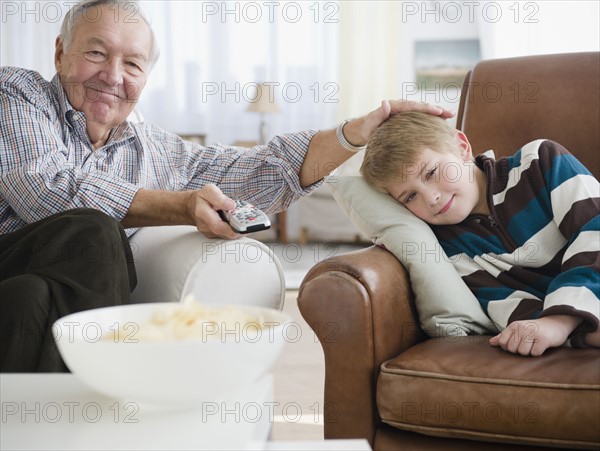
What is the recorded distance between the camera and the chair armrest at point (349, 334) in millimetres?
1412

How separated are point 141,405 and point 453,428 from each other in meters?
0.65

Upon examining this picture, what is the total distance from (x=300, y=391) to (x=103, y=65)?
1214mm

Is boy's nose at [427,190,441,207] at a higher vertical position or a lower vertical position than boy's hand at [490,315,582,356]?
higher

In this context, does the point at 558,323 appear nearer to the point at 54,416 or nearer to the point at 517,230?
the point at 517,230

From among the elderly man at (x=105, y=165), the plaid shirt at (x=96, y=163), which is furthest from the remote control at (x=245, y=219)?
the plaid shirt at (x=96, y=163)

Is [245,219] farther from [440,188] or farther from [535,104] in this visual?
[535,104]

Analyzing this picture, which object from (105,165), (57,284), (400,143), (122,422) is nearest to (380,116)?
(400,143)

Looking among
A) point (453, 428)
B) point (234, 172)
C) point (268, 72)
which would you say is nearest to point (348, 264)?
point (453, 428)

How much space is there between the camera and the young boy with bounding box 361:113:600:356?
5.07 ft

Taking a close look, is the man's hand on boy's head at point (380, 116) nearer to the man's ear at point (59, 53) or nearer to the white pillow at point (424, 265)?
the white pillow at point (424, 265)

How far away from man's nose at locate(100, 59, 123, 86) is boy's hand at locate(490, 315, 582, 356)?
42.6 inches

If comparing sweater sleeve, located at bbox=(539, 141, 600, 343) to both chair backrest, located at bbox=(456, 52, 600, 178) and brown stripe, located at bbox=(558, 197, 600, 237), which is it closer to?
brown stripe, located at bbox=(558, 197, 600, 237)

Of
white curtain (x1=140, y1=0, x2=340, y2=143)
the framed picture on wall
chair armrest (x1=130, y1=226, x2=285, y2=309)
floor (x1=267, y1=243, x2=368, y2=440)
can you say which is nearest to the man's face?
chair armrest (x1=130, y1=226, x2=285, y2=309)

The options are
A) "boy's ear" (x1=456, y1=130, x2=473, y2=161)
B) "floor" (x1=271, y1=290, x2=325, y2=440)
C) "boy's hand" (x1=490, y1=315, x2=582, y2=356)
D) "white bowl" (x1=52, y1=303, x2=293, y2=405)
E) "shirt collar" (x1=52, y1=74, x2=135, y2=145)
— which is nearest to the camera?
"white bowl" (x1=52, y1=303, x2=293, y2=405)
